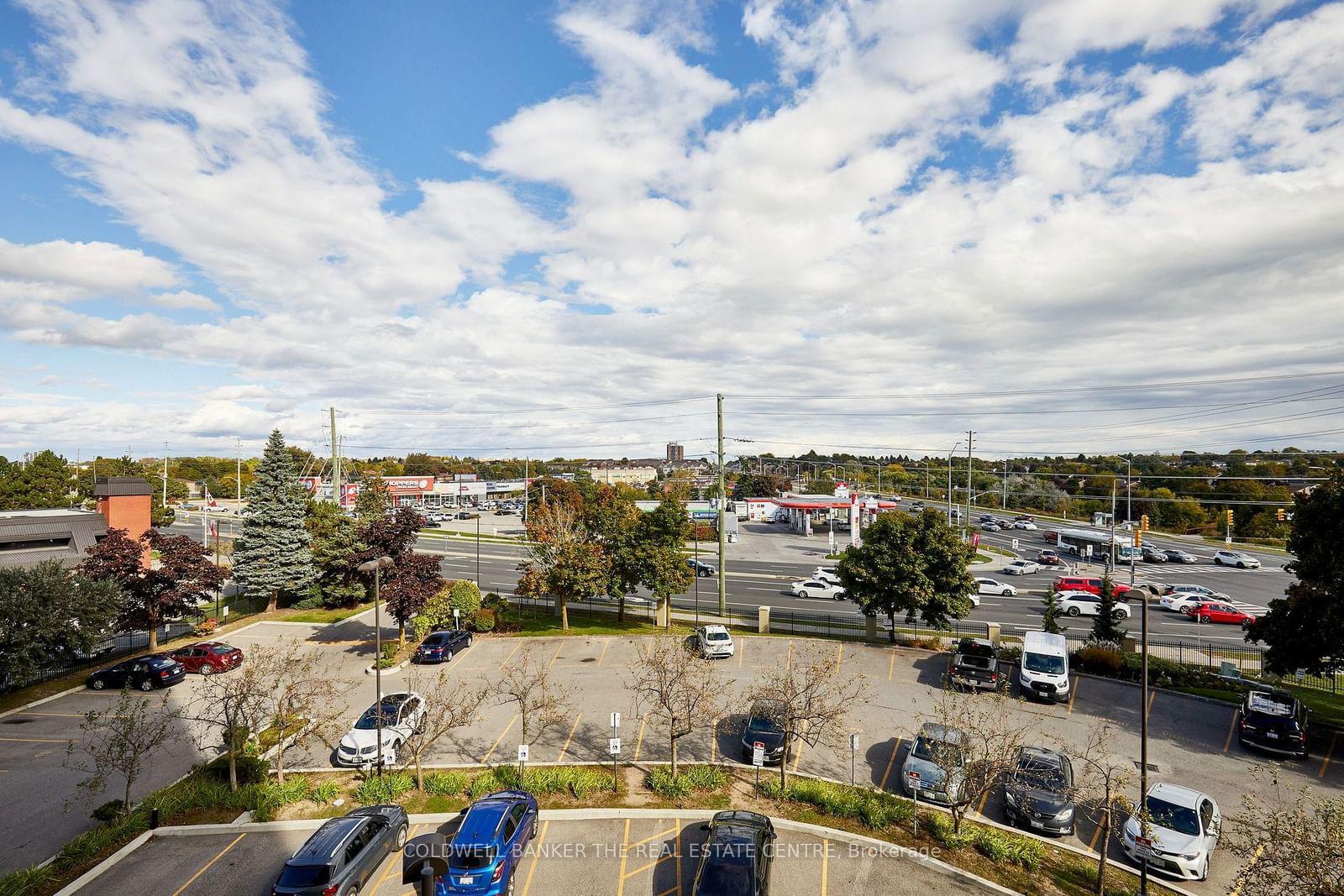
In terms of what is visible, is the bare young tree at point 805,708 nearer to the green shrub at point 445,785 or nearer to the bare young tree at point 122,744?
the green shrub at point 445,785

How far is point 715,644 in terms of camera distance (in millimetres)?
28391

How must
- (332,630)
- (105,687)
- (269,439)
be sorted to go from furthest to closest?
(269,439) → (332,630) → (105,687)

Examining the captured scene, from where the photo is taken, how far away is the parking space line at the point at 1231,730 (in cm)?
2014

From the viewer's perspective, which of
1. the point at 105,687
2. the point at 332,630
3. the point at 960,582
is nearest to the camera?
the point at 105,687

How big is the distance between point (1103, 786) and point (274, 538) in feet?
138

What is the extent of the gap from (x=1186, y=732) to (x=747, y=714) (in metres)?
14.7

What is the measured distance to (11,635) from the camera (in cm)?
2234

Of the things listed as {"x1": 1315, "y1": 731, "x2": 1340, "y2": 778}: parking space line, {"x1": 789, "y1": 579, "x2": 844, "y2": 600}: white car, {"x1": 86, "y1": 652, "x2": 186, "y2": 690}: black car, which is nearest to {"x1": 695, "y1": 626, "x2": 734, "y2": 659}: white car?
{"x1": 789, "y1": 579, "x2": 844, "y2": 600}: white car

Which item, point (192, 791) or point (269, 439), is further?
point (269, 439)

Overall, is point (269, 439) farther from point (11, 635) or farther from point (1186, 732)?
point (1186, 732)

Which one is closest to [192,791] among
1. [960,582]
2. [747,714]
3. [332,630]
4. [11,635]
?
[11,635]

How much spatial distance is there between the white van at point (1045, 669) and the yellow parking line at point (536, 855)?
60.7ft

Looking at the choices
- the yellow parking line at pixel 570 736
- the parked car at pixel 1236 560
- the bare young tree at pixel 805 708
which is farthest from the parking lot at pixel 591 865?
the parked car at pixel 1236 560

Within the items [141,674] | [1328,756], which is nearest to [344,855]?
[141,674]
